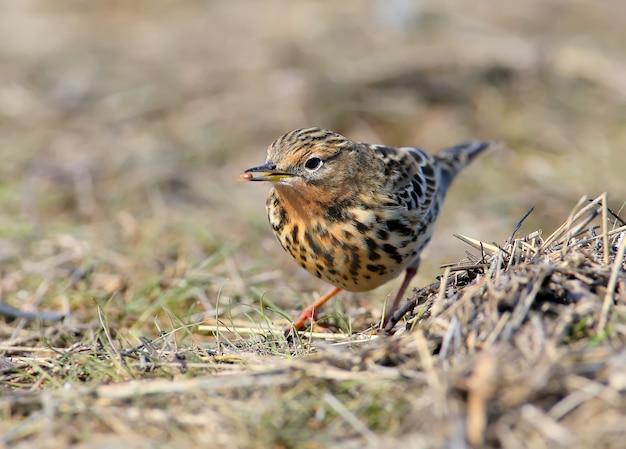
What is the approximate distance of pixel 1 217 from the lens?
8711 mm

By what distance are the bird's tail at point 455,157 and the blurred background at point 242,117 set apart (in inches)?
30.8

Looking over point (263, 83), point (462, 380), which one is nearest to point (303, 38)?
point (263, 83)

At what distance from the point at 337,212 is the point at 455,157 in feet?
8.72

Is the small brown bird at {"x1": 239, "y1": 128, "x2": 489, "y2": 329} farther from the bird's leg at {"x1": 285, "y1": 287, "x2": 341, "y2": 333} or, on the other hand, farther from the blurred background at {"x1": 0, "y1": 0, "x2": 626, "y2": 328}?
the blurred background at {"x1": 0, "y1": 0, "x2": 626, "y2": 328}

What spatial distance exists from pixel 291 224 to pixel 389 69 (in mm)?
7014

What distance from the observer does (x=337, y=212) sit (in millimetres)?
5883

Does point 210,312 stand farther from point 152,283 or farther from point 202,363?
point 202,363

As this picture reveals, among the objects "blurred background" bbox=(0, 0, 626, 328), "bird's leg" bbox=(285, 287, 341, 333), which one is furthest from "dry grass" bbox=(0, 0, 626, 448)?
"bird's leg" bbox=(285, 287, 341, 333)

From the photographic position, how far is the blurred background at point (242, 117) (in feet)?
25.5

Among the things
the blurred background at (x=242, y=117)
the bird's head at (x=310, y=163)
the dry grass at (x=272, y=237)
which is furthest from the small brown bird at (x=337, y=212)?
the blurred background at (x=242, y=117)

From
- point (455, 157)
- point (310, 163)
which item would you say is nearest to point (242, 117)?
point (455, 157)

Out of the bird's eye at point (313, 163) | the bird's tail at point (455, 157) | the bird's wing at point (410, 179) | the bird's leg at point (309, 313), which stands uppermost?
the bird's eye at point (313, 163)

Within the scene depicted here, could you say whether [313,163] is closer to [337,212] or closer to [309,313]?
[337,212]

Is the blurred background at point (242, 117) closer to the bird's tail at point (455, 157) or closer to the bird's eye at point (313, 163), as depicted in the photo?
the bird's tail at point (455, 157)
